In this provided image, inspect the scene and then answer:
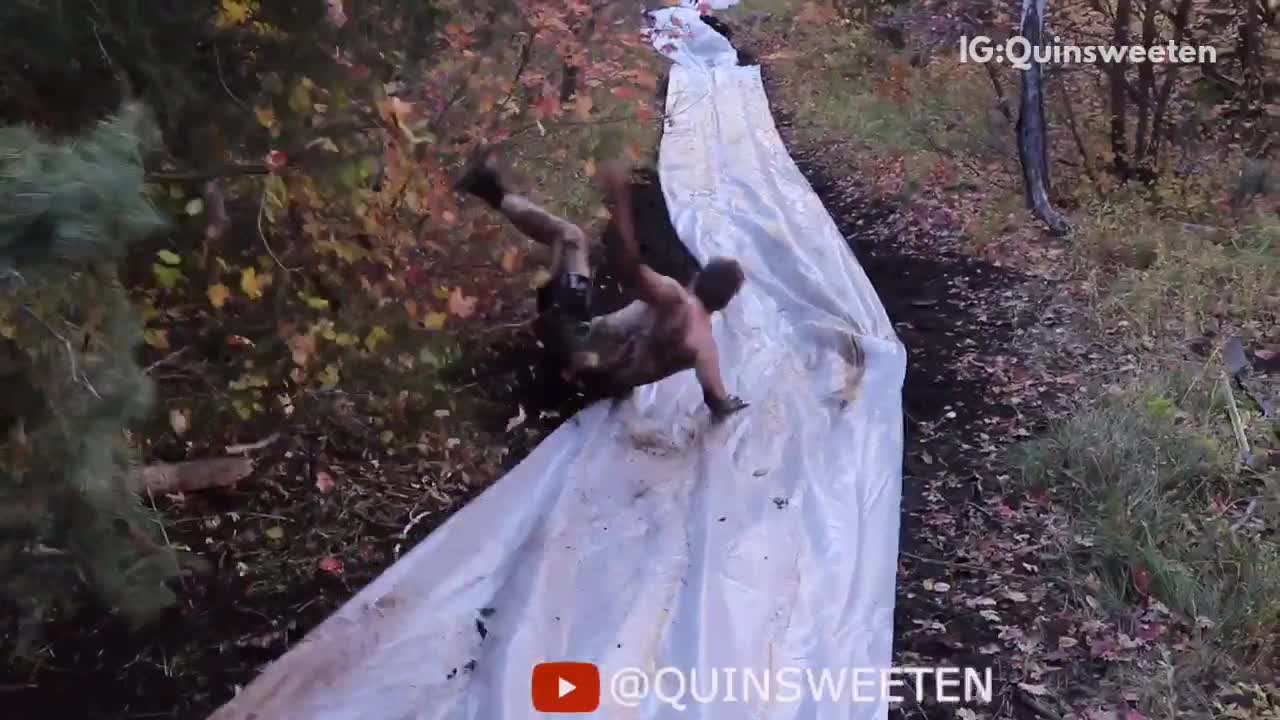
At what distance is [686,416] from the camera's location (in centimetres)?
260

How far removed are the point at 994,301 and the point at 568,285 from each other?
4.93 feet

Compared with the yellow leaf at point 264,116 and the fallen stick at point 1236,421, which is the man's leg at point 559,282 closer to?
the yellow leaf at point 264,116

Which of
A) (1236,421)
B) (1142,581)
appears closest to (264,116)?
(1142,581)

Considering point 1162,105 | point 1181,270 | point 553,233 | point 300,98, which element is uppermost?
point 300,98

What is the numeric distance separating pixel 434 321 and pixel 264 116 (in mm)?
621

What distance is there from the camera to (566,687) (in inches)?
70.5

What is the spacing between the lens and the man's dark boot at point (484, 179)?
2.52 metres

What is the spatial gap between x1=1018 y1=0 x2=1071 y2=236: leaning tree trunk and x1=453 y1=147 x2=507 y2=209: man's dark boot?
7.22ft

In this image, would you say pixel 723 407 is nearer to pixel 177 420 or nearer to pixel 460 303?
pixel 460 303

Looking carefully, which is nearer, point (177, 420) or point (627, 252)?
point (177, 420)

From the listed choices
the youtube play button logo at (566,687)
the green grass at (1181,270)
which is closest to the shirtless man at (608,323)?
the youtube play button logo at (566,687)

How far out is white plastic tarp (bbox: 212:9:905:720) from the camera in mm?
1797

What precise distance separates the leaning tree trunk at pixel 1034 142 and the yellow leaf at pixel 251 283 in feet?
9.49

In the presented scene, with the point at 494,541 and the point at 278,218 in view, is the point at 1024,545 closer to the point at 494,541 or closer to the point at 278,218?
the point at 494,541
